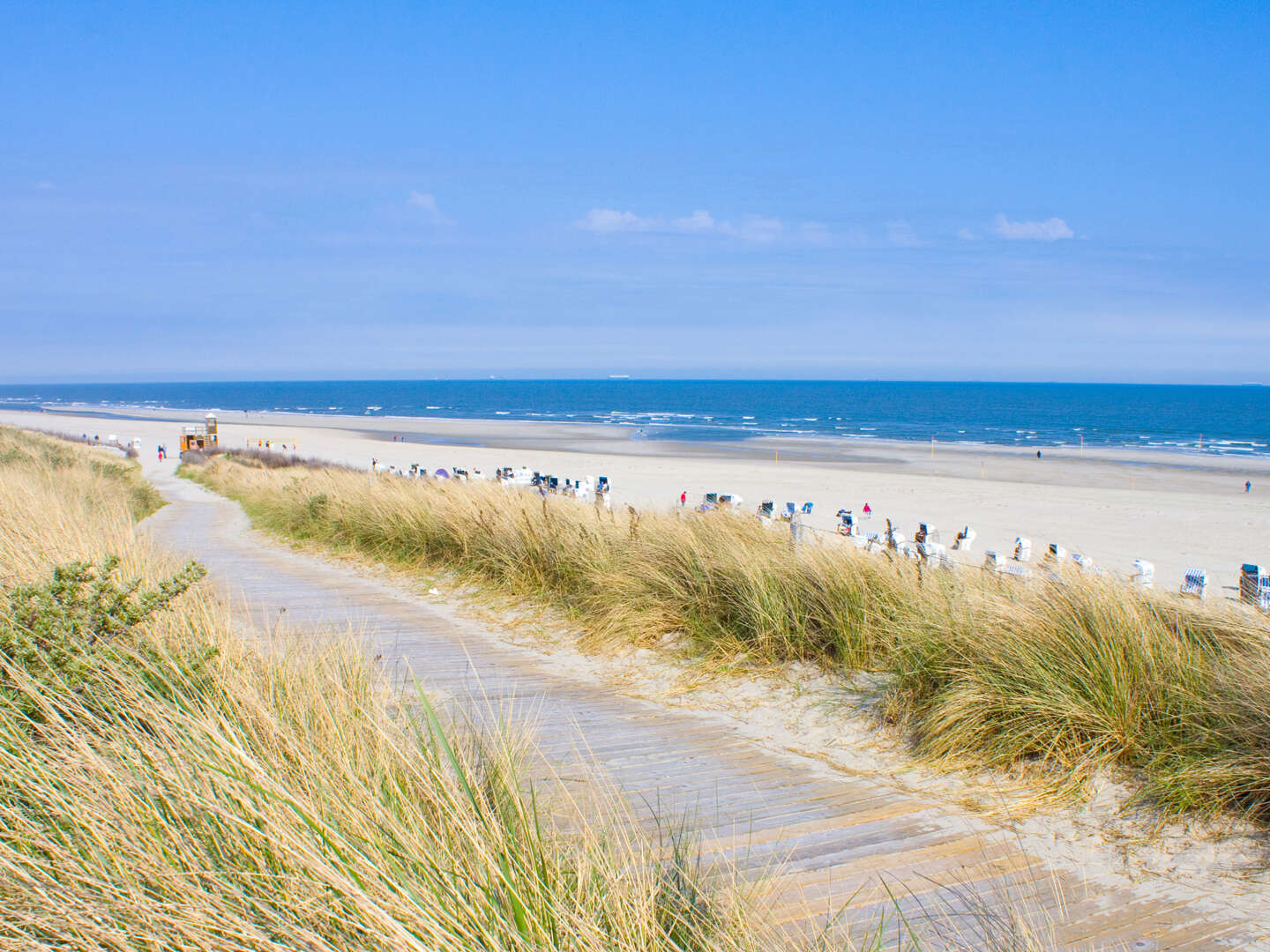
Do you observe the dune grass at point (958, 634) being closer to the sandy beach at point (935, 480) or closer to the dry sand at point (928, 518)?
the dry sand at point (928, 518)

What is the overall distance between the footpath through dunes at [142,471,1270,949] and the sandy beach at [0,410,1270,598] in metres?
3.64

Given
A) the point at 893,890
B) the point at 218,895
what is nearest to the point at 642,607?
the point at 893,890

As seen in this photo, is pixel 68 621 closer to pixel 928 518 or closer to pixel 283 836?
pixel 283 836

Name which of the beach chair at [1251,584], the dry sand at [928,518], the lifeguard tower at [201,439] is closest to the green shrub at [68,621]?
the dry sand at [928,518]

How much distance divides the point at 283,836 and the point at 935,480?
1161 inches

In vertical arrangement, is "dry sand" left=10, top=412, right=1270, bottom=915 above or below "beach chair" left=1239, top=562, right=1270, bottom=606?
below

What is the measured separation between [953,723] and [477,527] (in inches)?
229

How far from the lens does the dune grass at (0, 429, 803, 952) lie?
7.06 ft

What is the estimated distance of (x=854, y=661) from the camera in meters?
5.57

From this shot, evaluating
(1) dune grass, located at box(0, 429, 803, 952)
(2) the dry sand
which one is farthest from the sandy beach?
(1) dune grass, located at box(0, 429, 803, 952)

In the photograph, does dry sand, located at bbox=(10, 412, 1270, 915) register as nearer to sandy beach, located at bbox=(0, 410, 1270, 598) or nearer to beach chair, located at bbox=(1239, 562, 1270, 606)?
sandy beach, located at bbox=(0, 410, 1270, 598)

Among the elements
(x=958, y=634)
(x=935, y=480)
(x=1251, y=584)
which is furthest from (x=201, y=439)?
(x=1251, y=584)

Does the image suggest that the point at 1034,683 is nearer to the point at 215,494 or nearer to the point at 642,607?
the point at 642,607

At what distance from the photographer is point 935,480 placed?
29.7 meters
